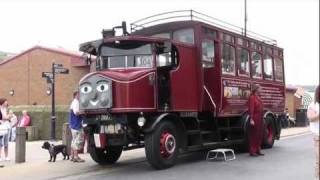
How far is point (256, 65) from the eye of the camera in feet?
57.9

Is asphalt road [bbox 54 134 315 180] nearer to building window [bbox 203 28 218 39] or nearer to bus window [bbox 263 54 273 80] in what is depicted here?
building window [bbox 203 28 218 39]

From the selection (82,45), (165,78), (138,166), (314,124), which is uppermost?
(82,45)

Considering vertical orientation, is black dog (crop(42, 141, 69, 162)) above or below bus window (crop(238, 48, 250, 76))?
below

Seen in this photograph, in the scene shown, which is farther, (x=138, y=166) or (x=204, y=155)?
(x=204, y=155)

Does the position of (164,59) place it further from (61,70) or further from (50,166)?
(61,70)

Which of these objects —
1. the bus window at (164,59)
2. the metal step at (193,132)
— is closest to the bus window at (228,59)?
the metal step at (193,132)

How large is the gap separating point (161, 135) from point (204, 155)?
11.1 ft

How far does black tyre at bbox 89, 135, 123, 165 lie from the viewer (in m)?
13.9

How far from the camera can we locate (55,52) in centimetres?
3631

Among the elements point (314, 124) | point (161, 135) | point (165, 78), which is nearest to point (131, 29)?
point (165, 78)

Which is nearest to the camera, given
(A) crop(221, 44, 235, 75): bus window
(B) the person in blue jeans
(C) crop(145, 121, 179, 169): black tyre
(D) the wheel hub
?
(C) crop(145, 121, 179, 169): black tyre

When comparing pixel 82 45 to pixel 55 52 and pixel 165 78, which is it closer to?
pixel 165 78

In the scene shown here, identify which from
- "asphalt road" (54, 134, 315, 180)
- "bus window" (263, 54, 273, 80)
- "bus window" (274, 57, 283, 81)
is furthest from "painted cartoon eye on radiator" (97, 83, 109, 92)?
"bus window" (274, 57, 283, 81)

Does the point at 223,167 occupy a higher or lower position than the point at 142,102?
lower
